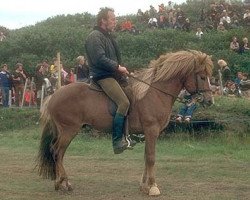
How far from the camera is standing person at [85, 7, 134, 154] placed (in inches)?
466

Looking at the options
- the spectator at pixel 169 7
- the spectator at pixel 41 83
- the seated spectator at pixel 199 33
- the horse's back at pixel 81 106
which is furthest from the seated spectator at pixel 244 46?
the horse's back at pixel 81 106

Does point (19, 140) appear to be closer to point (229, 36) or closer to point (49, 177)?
point (49, 177)

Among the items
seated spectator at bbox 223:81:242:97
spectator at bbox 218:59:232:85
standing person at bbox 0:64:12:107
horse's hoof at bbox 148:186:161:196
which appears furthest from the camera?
spectator at bbox 218:59:232:85

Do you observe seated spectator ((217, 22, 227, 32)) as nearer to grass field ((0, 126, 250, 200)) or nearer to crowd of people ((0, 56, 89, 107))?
crowd of people ((0, 56, 89, 107))

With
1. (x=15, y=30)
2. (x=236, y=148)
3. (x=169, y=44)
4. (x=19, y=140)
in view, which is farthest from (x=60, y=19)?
(x=236, y=148)

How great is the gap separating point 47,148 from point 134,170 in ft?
9.44

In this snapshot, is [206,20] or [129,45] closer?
[129,45]

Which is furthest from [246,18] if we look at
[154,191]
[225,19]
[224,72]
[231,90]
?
[154,191]

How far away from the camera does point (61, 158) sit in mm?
12172

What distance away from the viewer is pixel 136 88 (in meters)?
12.3

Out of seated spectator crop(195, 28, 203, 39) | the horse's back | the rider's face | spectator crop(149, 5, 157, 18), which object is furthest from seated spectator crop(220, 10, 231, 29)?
the horse's back

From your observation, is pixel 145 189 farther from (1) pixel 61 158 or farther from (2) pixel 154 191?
(1) pixel 61 158

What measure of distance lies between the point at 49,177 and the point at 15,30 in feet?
125

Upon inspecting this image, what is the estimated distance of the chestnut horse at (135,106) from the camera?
1209cm
